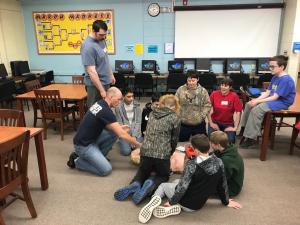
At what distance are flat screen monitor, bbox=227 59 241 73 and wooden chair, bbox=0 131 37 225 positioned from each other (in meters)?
5.43

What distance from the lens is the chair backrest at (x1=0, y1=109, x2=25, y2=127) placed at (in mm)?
2561

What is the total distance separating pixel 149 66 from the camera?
21.9ft

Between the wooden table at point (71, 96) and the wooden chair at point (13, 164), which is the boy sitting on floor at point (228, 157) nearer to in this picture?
the wooden chair at point (13, 164)

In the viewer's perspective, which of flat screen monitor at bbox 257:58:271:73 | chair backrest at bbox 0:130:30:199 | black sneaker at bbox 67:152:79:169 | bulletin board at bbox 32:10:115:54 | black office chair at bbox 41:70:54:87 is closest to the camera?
chair backrest at bbox 0:130:30:199

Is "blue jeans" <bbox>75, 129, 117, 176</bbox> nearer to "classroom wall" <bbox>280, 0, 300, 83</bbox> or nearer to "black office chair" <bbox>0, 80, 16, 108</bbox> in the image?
"black office chair" <bbox>0, 80, 16, 108</bbox>

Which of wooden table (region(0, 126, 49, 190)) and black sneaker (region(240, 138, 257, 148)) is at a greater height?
wooden table (region(0, 126, 49, 190))

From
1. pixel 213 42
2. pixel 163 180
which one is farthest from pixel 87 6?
pixel 163 180

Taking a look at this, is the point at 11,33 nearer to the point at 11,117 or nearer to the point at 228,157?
the point at 11,117

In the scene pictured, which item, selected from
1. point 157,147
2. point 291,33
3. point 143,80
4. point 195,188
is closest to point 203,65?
point 143,80

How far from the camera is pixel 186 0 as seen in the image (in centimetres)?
628

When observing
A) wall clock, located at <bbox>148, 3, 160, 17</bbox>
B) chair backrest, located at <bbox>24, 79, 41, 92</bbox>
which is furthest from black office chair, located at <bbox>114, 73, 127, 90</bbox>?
Result: chair backrest, located at <bbox>24, 79, 41, 92</bbox>

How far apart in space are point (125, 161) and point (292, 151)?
2163 millimetres

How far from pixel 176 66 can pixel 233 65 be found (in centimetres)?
138

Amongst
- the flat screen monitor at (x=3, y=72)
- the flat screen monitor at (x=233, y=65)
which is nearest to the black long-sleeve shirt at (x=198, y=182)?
the flat screen monitor at (x=233, y=65)
